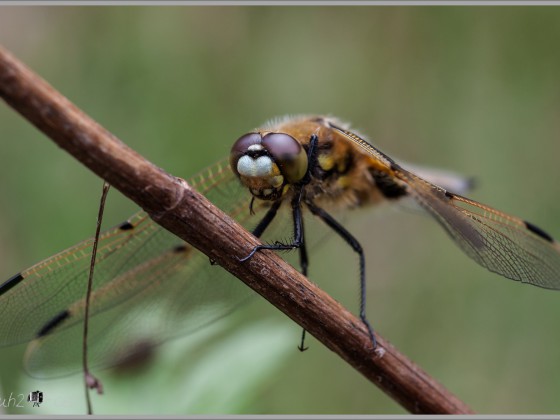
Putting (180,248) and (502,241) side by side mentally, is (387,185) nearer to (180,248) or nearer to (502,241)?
(502,241)

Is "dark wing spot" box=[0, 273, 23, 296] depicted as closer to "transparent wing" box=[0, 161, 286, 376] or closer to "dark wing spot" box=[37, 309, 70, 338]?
"transparent wing" box=[0, 161, 286, 376]

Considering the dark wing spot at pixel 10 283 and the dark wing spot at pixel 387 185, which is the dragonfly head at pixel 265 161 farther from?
the dark wing spot at pixel 10 283

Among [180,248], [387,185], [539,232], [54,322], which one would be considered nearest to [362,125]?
[387,185]

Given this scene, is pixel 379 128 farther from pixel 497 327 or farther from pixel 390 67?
pixel 497 327

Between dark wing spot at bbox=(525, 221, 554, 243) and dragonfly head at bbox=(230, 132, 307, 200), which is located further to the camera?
dark wing spot at bbox=(525, 221, 554, 243)

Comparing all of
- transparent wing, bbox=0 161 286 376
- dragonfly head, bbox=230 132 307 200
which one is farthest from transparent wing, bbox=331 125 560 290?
transparent wing, bbox=0 161 286 376
